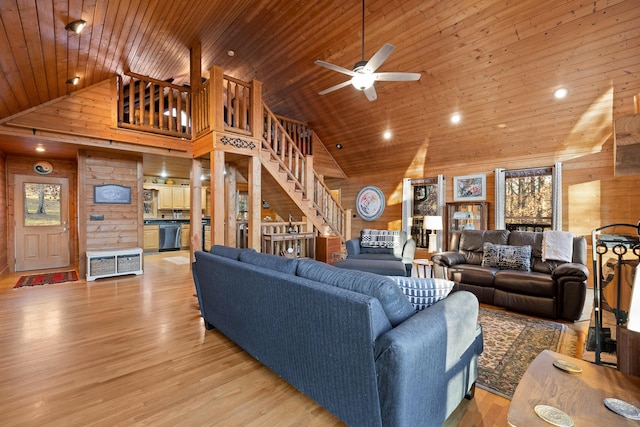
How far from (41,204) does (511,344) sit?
8.34 meters

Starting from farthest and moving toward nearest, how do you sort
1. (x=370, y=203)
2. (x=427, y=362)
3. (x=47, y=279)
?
(x=370, y=203) → (x=47, y=279) → (x=427, y=362)

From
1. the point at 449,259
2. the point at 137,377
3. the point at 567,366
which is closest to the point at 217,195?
the point at 137,377

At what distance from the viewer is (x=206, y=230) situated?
8.84 m

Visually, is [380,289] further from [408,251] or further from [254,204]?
[254,204]

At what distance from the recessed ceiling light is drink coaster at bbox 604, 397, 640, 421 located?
4883 mm

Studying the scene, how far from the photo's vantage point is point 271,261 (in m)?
2.15

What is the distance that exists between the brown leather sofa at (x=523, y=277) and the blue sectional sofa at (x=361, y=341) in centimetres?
206

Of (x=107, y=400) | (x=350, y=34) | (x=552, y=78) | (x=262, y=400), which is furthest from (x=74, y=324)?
(x=552, y=78)

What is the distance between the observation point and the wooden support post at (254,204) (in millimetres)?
5004

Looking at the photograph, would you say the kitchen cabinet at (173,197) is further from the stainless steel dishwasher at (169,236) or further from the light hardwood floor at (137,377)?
the light hardwood floor at (137,377)

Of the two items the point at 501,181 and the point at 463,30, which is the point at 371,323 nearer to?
the point at 463,30

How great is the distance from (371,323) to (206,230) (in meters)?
8.37

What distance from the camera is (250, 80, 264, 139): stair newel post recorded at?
5066mm

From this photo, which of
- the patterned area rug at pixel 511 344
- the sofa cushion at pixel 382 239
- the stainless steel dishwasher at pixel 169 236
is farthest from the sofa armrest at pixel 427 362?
the stainless steel dishwasher at pixel 169 236
